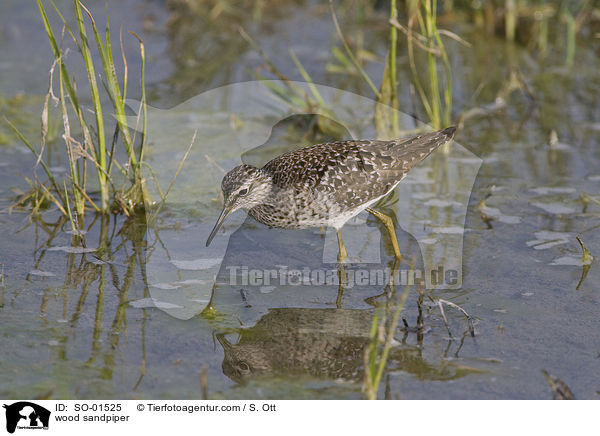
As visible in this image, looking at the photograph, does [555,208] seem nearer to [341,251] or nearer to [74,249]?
[341,251]

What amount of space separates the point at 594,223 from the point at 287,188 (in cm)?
264

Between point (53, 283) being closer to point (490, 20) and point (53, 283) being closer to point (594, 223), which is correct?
point (594, 223)

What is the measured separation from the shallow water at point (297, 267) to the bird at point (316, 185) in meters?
0.37

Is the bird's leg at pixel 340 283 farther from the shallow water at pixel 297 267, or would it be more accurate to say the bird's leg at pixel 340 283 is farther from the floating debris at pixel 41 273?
the floating debris at pixel 41 273

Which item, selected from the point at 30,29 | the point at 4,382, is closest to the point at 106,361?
the point at 4,382

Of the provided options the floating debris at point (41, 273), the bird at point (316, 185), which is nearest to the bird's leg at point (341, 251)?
the bird at point (316, 185)

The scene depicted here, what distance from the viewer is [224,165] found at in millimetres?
7797

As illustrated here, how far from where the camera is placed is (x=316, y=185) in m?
6.02

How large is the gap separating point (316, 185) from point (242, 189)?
550 mm

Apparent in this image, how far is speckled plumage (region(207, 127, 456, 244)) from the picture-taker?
19.7 ft

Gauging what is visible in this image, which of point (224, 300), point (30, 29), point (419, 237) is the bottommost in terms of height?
point (224, 300)

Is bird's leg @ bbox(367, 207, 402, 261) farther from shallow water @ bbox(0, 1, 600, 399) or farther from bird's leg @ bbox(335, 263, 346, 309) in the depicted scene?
bird's leg @ bbox(335, 263, 346, 309)

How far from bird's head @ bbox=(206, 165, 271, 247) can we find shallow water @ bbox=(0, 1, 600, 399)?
435 mm
